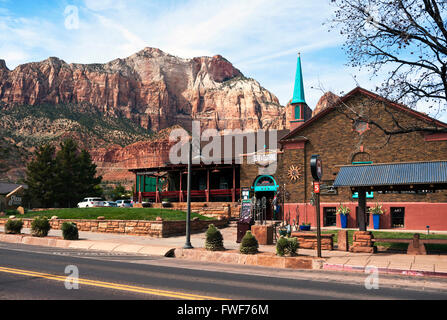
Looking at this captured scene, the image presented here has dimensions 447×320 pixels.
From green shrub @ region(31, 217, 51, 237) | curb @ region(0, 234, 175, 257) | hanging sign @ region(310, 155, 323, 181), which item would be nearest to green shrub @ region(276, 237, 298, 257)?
hanging sign @ region(310, 155, 323, 181)

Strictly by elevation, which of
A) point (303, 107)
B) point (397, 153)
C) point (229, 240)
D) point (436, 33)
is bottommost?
point (229, 240)

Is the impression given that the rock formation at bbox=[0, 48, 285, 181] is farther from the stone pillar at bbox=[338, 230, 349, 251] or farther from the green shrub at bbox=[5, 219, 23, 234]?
the stone pillar at bbox=[338, 230, 349, 251]

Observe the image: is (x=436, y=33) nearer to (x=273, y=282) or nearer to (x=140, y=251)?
(x=273, y=282)

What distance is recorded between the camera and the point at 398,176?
1566cm

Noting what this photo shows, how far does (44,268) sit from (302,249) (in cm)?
1083

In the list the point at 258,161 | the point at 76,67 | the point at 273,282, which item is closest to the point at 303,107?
the point at 258,161

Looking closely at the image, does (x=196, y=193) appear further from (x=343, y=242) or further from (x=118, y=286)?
(x=118, y=286)

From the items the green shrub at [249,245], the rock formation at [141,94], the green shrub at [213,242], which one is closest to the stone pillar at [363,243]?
the green shrub at [249,245]

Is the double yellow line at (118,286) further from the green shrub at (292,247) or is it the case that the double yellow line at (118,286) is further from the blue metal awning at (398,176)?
the blue metal awning at (398,176)

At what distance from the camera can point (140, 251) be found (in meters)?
17.2

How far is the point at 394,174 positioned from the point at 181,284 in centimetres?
1109

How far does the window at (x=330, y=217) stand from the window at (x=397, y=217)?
3.77 meters

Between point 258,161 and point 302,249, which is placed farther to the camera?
point 258,161

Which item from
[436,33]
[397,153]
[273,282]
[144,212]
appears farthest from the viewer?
[144,212]
